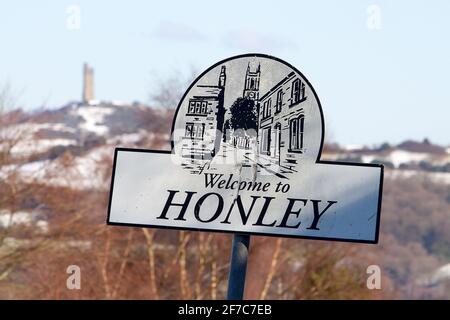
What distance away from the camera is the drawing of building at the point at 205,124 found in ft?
17.9

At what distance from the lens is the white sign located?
5.43 meters

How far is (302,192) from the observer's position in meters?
5.48

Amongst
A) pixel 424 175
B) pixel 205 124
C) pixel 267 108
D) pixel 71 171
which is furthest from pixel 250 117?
pixel 424 175

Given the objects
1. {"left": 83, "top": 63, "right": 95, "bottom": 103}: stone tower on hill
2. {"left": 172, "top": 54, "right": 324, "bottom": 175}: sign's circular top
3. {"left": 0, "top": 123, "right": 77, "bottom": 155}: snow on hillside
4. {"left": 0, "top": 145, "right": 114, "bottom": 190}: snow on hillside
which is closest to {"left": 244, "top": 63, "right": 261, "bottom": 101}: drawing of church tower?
{"left": 172, "top": 54, "right": 324, "bottom": 175}: sign's circular top

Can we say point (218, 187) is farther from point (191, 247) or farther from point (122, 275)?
point (191, 247)

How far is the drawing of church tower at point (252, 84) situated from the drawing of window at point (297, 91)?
0.15 meters

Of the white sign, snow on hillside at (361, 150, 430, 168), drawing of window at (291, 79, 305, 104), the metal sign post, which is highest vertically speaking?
drawing of window at (291, 79, 305, 104)

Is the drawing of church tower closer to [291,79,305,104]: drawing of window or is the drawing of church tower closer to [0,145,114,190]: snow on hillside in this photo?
[291,79,305,104]: drawing of window

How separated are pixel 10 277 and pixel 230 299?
2996cm

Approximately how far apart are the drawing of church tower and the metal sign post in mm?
592

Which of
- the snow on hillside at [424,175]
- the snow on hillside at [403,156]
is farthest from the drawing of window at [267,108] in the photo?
the snow on hillside at [403,156]

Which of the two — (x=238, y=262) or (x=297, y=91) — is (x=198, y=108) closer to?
(x=297, y=91)
